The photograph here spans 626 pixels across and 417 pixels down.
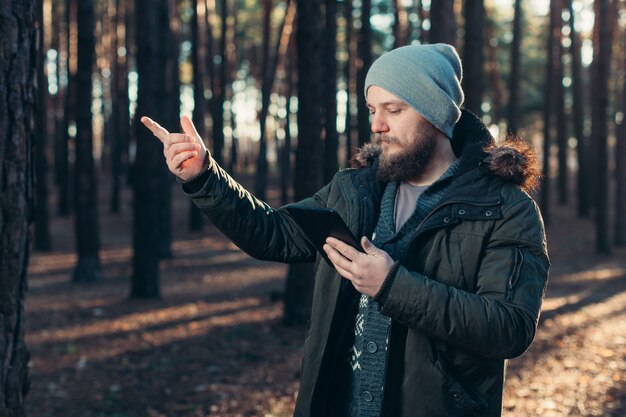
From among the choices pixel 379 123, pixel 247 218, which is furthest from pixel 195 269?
pixel 379 123

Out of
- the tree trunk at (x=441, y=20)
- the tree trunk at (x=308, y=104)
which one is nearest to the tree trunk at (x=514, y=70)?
the tree trunk at (x=441, y=20)

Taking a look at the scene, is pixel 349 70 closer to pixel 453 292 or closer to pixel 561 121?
pixel 561 121

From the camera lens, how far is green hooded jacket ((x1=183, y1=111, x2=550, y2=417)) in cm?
256

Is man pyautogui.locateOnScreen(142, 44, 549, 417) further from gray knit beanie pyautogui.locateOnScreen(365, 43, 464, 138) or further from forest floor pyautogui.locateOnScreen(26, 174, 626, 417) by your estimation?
forest floor pyautogui.locateOnScreen(26, 174, 626, 417)

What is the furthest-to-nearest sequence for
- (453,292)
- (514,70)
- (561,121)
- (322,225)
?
(561,121), (514,70), (322,225), (453,292)

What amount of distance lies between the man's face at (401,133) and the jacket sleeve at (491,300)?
1.60 feet

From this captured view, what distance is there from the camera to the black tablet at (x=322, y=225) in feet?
8.78

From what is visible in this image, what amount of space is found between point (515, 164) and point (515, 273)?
46cm

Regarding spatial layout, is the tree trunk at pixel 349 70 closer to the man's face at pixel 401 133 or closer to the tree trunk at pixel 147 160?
the tree trunk at pixel 147 160

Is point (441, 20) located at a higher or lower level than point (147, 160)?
higher

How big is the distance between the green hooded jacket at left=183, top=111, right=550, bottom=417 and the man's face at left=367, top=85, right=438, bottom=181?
6.4 inches

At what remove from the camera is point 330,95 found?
13.8 meters

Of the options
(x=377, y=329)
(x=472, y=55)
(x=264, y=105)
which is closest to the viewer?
(x=377, y=329)

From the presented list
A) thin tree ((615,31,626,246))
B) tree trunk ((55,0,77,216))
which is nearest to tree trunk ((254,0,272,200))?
tree trunk ((55,0,77,216))
